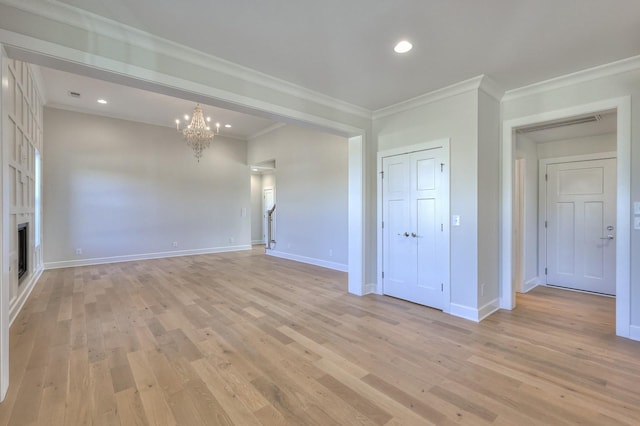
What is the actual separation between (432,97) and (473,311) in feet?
8.92

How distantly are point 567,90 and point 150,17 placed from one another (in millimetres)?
4286

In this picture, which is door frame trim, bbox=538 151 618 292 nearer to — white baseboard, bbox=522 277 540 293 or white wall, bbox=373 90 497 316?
white baseboard, bbox=522 277 540 293

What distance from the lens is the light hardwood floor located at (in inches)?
73.7

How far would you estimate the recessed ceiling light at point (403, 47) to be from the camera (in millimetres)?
2672

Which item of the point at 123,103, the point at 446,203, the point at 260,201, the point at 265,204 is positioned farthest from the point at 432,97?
the point at 260,201

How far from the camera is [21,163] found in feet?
12.8

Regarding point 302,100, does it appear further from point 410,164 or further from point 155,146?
point 155,146

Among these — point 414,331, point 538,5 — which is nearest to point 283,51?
point 538,5

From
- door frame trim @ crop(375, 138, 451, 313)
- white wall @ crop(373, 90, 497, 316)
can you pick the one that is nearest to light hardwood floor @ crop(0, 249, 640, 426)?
door frame trim @ crop(375, 138, 451, 313)

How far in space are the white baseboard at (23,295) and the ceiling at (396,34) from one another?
3.46 m

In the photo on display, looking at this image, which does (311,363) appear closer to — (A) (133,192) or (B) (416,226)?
(B) (416,226)

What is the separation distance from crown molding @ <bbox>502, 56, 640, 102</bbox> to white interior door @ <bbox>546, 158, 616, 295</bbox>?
2153 mm

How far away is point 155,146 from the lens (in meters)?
7.49

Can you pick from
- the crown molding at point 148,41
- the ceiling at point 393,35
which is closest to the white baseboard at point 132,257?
the crown molding at point 148,41
